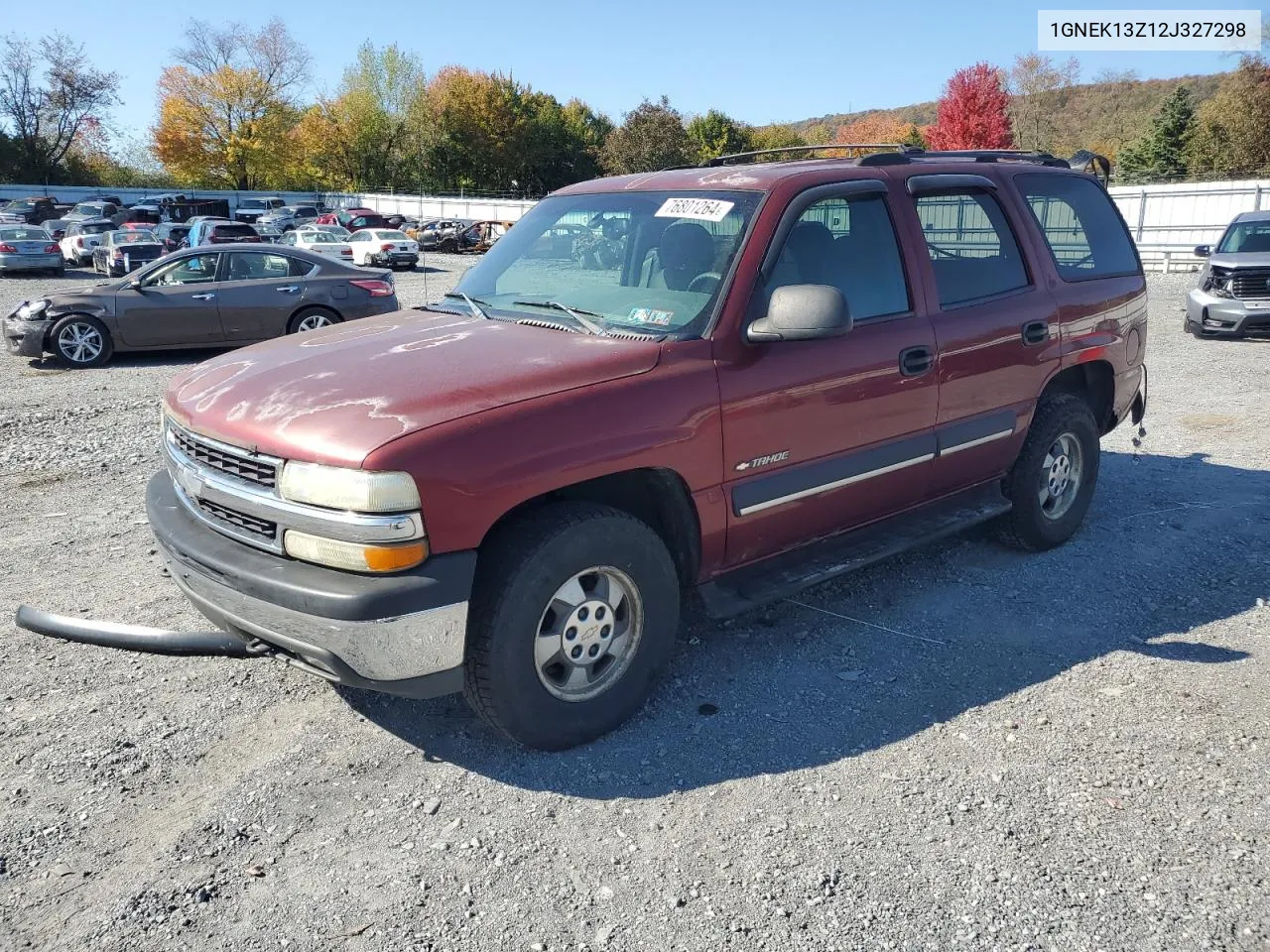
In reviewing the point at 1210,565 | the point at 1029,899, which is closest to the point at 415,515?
the point at 1029,899

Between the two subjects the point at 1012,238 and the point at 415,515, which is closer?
the point at 415,515

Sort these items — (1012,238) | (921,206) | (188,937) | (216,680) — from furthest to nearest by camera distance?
(1012,238) < (921,206) < (216,680) < (188,937)

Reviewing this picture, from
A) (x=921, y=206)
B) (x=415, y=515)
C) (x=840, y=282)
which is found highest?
(x=921, y=206)

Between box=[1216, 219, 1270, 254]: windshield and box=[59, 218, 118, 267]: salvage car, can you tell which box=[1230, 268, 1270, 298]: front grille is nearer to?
box=[1216, 219, 1270, 254]: windshield

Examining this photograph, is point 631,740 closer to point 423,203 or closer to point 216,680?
point 216,680

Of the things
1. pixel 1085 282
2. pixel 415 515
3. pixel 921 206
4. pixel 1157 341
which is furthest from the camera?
pixel 1157 341

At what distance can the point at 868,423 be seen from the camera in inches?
163

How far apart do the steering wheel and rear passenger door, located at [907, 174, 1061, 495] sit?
46.0 inches

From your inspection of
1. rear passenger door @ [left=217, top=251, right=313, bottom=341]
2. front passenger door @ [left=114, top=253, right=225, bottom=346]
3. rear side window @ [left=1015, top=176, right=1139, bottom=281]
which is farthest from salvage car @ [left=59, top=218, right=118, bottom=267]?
rear side window @ [left=1015, top=176, right=1139, bottom=281]

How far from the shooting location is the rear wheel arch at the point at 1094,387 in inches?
215

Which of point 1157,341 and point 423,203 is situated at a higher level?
point 423,203

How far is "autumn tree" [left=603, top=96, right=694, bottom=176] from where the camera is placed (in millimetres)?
52688

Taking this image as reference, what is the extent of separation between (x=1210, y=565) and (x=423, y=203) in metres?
56.8

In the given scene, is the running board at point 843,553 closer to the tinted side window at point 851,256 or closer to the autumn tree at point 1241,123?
the tinted side window at point 851,256
